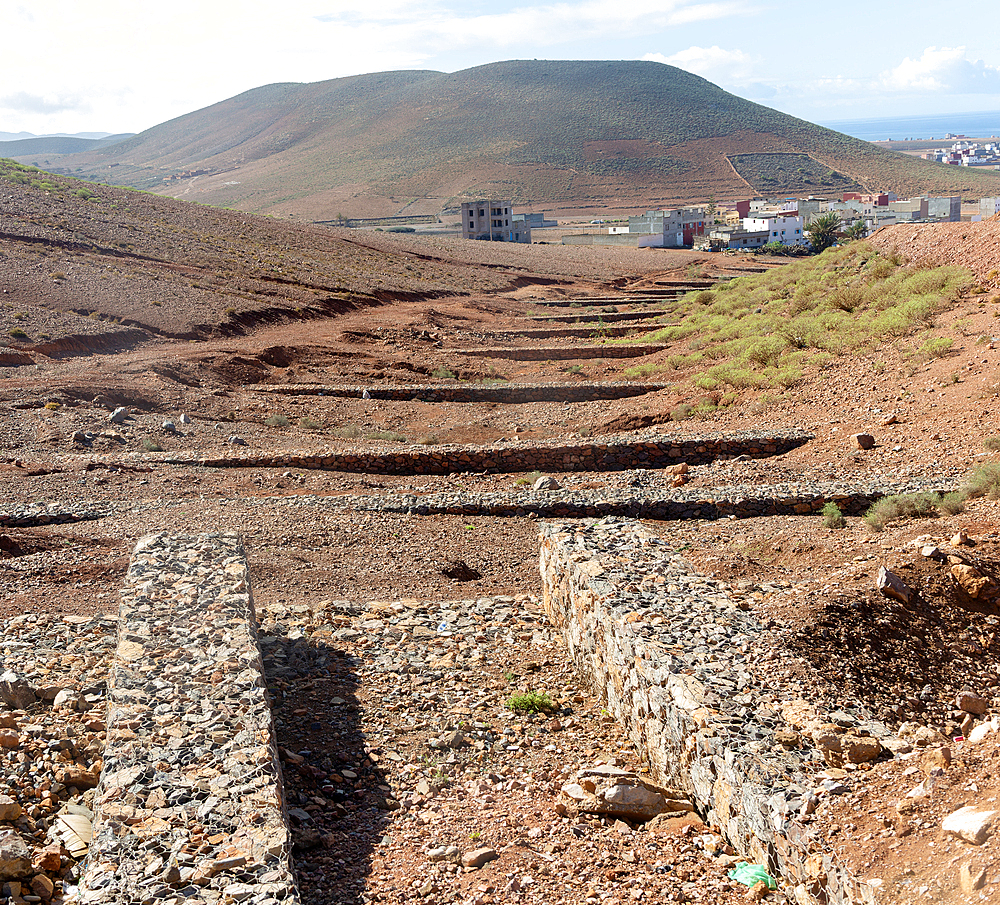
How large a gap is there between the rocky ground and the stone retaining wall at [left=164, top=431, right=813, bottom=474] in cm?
49

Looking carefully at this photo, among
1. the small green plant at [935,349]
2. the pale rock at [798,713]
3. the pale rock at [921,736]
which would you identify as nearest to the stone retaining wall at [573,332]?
the small green plant at [935,349]

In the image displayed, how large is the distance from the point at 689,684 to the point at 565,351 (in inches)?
775

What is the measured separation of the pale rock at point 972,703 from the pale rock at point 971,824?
1.97 m

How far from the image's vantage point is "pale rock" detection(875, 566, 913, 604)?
6.26 meters

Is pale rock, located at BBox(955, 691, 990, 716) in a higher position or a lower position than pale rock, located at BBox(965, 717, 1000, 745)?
lower

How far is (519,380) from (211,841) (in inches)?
693

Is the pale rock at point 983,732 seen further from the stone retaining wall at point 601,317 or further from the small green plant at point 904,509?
the stone retaining wall at point 601,317

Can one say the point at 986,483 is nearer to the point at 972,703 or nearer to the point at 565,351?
the point at 972,703

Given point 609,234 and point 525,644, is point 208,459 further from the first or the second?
point 609,234

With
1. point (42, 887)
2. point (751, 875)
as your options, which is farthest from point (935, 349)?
point (42, 887)

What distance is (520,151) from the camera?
11969 cm

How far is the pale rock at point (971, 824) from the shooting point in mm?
3426

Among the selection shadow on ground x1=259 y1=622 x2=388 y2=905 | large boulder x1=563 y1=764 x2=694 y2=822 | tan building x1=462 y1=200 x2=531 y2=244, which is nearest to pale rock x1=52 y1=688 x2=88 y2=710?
shadow on ground x1=259 y1=622 x2=388 y2=905

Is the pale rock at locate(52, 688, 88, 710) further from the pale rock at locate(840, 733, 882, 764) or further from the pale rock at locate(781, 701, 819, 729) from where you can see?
the pale rock at locate(840, 733, 882, 764)
